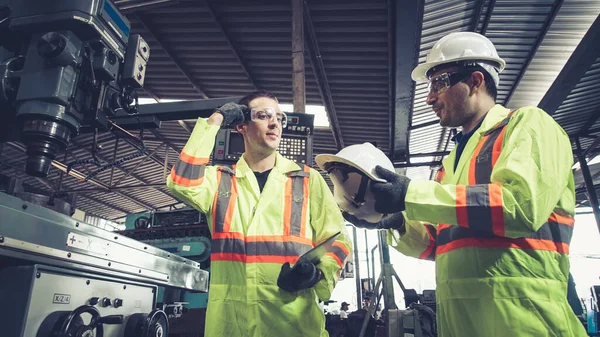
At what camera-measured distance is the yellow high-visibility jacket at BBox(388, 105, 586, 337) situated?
3.51 ft

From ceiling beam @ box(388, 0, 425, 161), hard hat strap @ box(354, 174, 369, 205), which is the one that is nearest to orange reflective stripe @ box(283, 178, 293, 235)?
hard hat strap @ box(354, 174, 369, 205)

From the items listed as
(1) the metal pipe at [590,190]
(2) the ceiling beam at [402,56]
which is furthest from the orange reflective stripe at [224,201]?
(1) the metal pipe at [590,190]

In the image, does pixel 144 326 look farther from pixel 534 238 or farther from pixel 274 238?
pixel 534 238

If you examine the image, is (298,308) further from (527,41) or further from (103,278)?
(527,41)

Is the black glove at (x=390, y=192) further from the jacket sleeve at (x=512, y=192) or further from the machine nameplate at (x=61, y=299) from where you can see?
the machine nameplate at (x=61, y=299)

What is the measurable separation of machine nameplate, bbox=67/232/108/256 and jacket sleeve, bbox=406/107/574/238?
990mm

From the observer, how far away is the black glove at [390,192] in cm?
116

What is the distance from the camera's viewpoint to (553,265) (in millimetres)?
1159

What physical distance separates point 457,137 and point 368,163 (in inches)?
25.1

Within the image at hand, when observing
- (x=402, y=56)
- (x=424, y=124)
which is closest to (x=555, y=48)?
(x=402, y=56)

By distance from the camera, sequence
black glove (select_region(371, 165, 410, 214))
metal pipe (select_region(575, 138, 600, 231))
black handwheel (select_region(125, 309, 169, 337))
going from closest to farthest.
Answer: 1. black glove (select_region(371, 165, 410, 214))
2. black handwheel (select_region(125, 309, 169, 337))
3. metal pipe (select_region(575, 138, 600, 231))

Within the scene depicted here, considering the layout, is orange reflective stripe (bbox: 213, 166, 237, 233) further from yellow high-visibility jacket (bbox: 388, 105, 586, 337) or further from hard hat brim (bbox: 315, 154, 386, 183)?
yellow high-visibility jacket (bbox: 388, 105, 586, 337)

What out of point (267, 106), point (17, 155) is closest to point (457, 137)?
point (267, 106)

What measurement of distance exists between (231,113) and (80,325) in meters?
1.02
